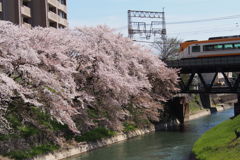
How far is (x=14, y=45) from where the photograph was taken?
21.7m

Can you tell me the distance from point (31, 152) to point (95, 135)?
771 centimetres

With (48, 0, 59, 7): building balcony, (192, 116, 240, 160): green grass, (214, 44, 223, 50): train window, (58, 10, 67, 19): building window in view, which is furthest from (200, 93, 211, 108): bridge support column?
(192, 116, 240, 160): green grass

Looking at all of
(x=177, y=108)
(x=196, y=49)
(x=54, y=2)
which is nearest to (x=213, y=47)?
(x=196, y=49)

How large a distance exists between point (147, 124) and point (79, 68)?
1207cm

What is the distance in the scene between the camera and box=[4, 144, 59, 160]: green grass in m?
21.5

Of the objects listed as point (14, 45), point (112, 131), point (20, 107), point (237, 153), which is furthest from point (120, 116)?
point (237, 153)

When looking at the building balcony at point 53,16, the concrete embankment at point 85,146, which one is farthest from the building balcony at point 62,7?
the concrete embankment at point 85,146

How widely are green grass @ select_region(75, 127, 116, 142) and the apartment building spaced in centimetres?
2117

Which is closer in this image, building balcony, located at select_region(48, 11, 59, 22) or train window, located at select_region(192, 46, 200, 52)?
train window, located at select_region(192, 46, 200, 52)

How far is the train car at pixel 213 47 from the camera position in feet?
140

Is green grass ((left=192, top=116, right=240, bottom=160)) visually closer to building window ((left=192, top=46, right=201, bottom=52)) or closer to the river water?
the river water

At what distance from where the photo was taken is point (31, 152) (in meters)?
22.7

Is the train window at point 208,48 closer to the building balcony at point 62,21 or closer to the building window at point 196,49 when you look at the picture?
the building window at point 196,49

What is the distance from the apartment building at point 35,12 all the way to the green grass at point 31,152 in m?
26.0
